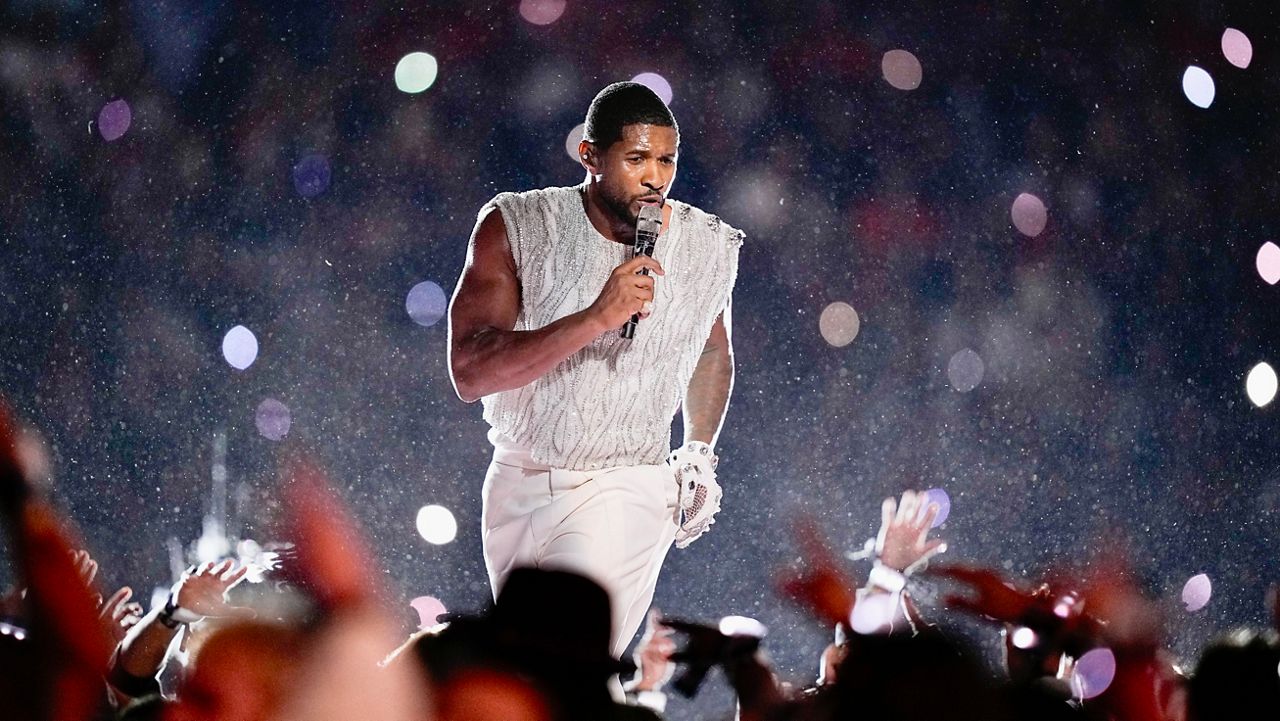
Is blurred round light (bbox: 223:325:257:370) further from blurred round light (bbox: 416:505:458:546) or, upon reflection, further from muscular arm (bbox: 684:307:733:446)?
muscular arm (bbox: 684:307:733:446)

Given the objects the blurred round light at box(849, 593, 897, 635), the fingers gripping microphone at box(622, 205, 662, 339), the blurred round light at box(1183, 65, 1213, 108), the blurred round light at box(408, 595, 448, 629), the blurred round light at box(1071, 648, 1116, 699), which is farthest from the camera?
the blurred round light at box(1183, 65, 1213, 108)

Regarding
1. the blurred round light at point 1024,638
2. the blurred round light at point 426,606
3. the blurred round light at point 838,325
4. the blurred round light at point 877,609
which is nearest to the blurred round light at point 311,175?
the blurred round light at point 426,606

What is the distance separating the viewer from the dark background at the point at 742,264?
3.76m

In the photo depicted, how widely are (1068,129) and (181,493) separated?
116 inches

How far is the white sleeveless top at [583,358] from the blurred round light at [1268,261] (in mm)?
2769

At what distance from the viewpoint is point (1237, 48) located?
13.9 ft

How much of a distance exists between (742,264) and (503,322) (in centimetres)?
184

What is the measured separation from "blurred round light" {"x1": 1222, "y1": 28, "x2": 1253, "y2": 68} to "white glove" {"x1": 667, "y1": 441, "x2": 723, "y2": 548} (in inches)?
114

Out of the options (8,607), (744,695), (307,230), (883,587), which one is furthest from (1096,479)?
(8,607)

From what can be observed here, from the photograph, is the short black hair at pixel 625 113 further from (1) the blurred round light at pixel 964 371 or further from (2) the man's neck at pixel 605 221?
(1) the blurred round light at pixel 964 371

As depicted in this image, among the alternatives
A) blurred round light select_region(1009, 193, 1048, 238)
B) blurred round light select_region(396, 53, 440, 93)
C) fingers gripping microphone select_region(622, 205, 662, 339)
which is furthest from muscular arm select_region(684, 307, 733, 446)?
blurred round light select_region(1009, 193, 1048, 238)

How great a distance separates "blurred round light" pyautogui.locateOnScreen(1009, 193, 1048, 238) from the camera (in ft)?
13.3

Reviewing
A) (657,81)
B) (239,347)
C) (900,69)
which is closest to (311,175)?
(239,347)

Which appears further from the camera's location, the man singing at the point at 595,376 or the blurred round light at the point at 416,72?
the blurred round light at the point at 416,72
